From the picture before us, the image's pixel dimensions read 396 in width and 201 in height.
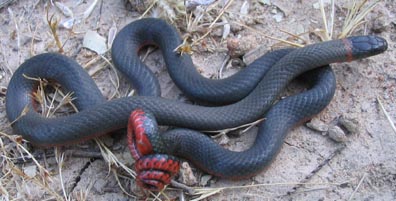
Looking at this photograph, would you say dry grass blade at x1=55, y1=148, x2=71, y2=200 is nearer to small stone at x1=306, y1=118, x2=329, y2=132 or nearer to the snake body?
the snake body

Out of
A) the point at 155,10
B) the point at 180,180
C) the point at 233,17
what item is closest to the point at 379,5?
the point at 233,17

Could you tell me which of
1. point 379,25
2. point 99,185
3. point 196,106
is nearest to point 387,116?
point 379,25

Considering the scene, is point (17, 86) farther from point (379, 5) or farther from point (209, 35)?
point (379, 5)

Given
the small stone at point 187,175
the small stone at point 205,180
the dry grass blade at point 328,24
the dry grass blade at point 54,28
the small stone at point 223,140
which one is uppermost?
the dry grass blade at point 54,28

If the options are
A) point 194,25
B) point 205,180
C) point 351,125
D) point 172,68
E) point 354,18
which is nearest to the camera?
point 205,180

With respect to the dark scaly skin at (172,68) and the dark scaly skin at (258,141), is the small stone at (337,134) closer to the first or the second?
the dark scaly skin at (258,141)

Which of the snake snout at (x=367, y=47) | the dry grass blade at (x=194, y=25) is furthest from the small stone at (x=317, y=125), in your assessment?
the dry grass blade at (x=194, y=25)

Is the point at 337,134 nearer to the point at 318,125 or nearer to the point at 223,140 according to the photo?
the point at 318,125
